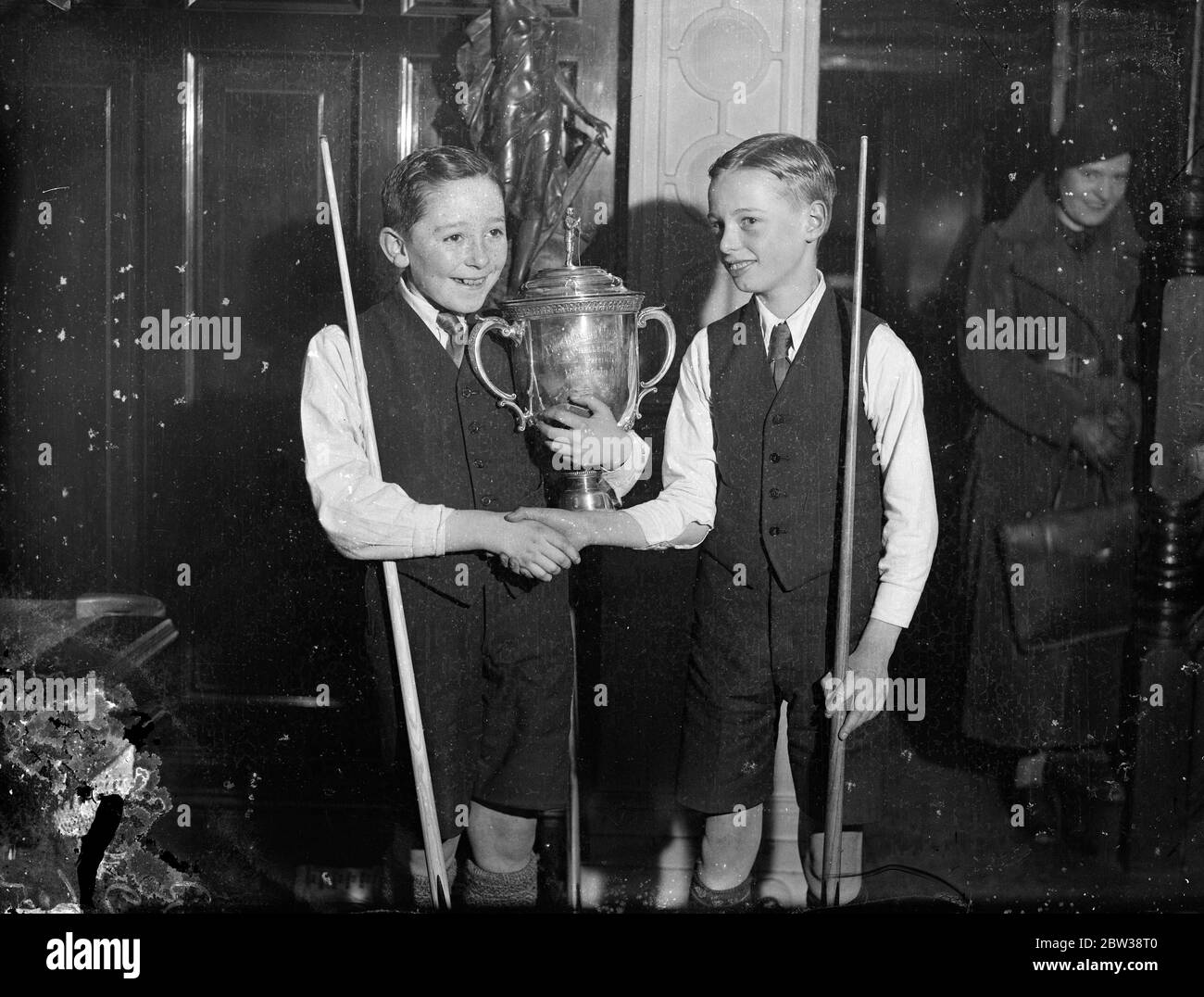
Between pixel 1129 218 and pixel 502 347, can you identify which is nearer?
pixel 502 347

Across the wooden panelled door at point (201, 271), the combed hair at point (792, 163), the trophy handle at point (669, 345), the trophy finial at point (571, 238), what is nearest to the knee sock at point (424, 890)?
the wooden panelled door at point (201, 271)

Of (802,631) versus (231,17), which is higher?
(231,17)

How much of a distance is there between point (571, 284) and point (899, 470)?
702mm

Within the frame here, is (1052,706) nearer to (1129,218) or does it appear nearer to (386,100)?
(1129,218)

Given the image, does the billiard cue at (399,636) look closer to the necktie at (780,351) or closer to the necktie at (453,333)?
the necktie at (453,333)

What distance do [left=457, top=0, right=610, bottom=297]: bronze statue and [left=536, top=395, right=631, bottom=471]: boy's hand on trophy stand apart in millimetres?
278

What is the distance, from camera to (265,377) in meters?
2.34

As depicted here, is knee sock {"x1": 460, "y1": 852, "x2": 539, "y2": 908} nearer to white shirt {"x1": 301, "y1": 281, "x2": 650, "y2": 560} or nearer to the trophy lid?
white shirt {"x1": 301, "y1": 281, "x2": 650, "y2": 560}

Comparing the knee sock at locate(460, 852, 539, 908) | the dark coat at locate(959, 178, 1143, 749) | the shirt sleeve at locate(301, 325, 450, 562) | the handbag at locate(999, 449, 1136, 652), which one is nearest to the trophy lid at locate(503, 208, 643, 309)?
the shirt sleeve at locate(301, 325, 450, 562)

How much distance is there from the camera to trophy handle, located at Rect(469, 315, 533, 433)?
2.08 metres

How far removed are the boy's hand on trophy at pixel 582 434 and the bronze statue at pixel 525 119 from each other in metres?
0.28
